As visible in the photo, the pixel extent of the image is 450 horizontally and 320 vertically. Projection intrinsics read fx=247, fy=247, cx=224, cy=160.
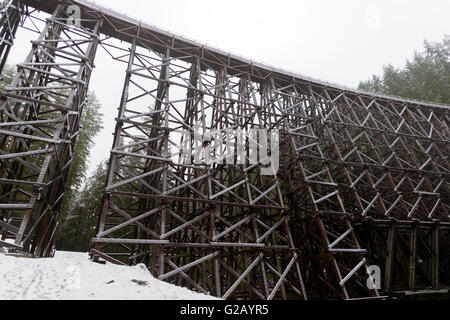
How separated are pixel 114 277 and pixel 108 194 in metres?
2.65

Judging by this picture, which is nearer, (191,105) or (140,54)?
(140,54)

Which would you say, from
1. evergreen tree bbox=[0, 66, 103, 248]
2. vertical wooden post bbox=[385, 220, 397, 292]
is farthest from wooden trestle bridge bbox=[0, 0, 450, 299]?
evergreen tree bbox=[0, 66, 103, 248]

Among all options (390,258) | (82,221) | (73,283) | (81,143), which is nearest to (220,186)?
(73,283)

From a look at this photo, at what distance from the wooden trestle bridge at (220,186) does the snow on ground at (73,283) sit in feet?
4.64

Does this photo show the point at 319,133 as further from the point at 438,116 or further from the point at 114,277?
the point at 114,277

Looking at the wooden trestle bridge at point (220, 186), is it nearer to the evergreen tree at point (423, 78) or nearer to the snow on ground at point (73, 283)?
the snow on ground at point (73, 283)

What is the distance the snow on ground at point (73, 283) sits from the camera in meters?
3.31

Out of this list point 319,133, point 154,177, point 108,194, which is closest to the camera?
point 108,194

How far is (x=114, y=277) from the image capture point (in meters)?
4.55

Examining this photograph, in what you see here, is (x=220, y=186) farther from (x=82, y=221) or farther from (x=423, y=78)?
(x=423, y=78)
